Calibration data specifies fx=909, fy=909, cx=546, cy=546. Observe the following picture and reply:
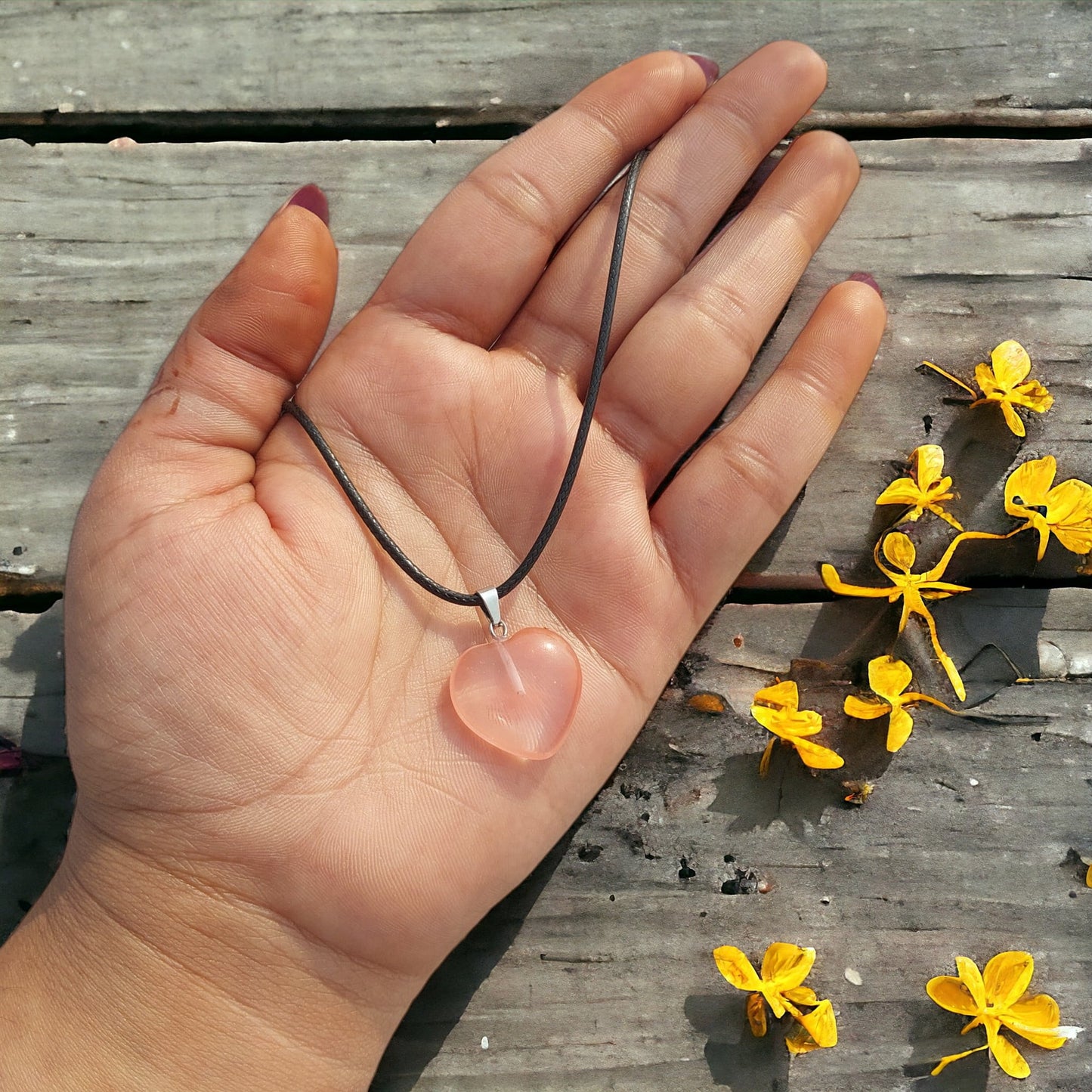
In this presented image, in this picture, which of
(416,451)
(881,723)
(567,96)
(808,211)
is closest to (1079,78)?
(808,211)

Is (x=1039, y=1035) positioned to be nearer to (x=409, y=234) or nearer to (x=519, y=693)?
(x=519, y=693)

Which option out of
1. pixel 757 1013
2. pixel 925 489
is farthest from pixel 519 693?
pixel 925 489

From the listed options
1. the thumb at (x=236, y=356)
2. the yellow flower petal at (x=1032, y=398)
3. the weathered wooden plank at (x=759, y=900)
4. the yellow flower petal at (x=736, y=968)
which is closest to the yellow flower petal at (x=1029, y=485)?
the yellow flower petal at (x=1032, y=398)

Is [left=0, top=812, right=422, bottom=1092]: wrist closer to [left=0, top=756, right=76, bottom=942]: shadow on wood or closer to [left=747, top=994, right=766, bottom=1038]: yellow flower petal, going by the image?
[left=0, top=756, right=76, bottom=942]: shadow on wood

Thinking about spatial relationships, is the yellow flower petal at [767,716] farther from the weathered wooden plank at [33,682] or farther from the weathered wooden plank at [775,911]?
the weathered wooden plank at [33,682]

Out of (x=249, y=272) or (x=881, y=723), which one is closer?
(x=249, y=272)

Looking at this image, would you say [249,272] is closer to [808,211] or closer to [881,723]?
[808,211]

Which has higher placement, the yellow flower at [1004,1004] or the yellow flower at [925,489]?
the yellow flower at [925,489]
